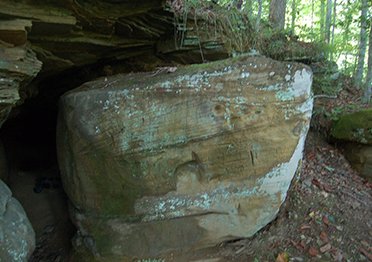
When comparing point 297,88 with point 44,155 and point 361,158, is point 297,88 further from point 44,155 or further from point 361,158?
point 44,155

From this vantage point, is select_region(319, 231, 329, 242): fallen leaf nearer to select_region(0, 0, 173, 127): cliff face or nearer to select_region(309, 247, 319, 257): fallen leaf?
select_region(309, 247, 319, 257): fallen leaf

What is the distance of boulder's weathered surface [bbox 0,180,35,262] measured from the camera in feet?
11.5

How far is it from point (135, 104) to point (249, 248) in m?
2.26

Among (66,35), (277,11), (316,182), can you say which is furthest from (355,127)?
(66,35)

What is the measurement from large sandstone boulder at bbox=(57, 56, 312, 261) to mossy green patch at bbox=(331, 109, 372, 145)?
85.1 inches

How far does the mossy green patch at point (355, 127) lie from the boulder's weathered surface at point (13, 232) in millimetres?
5052

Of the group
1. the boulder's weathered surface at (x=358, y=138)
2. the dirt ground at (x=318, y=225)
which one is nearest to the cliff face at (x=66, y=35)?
the dirt ground at (x=318, y=225)

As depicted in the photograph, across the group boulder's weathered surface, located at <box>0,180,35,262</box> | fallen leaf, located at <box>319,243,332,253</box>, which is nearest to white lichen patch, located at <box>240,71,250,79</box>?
fallen leaf, located at <box>319,243,332,253</box>

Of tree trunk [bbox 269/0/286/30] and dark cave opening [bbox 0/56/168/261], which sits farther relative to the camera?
tree trunk [bbox 269/0/286/30]

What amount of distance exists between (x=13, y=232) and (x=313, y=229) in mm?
3615

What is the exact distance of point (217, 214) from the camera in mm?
4129

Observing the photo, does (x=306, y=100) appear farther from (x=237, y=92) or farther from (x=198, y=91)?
(x=198, y=91)

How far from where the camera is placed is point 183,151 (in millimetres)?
3938

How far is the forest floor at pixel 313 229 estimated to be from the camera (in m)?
4.20
